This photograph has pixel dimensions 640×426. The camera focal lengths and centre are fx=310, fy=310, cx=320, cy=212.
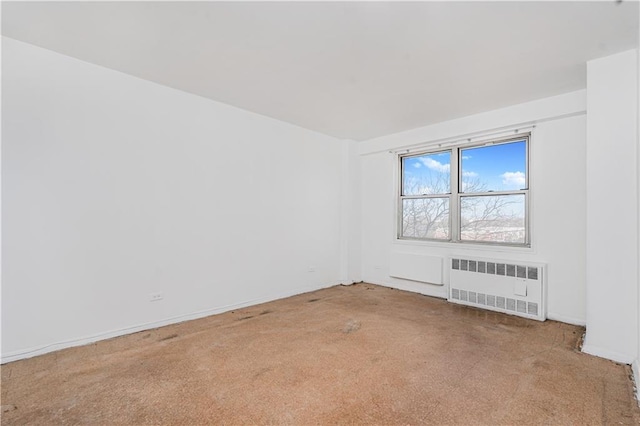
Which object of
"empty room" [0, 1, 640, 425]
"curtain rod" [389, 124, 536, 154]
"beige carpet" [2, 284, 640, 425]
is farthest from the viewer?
"curtain rod" [389, 124, 536, 154]

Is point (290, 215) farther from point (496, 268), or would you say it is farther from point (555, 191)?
point (555, 191)

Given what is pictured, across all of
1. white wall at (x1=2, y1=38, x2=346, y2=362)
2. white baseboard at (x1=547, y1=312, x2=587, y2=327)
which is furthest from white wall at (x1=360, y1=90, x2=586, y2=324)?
white wall at (x1=2, y1=38, x2=346, y2=362)

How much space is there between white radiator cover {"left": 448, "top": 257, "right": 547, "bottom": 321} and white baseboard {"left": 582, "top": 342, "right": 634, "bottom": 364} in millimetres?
829

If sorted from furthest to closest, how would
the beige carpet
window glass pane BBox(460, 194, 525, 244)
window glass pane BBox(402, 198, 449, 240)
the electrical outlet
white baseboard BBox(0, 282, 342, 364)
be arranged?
1. window glass pane BBox(402, 198, 449, 240)
2. window glass pane BBox(460, 194, 525, 244)
3. the electrical outlet
4. white baseboard BBox(0, 282, 342, 364)
5. the beige carpet

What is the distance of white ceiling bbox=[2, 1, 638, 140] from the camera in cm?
209

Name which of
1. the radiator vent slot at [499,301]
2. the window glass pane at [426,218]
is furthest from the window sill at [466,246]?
the radiator vent slot at [499,301]

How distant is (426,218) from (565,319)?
6.86 ft

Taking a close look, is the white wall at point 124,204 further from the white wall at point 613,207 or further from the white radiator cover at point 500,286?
the white wall at point 613,207

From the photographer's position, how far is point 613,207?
258 cm

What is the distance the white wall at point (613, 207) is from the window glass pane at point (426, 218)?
2.04m

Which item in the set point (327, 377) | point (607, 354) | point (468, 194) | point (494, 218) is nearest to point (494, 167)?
point (468, 194)

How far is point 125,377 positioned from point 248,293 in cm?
184

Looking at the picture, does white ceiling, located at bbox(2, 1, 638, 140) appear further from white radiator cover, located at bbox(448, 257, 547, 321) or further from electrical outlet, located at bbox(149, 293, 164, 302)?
electrical outlet, located at bbox(149, 293, 164, 302)

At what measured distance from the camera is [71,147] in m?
2.73
